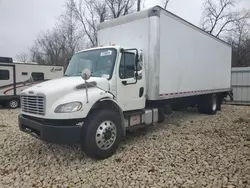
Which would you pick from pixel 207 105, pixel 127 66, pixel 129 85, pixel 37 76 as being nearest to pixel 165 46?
pixel 127 66

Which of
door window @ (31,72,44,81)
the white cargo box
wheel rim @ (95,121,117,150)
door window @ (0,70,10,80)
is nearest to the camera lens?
wheel rim @ (95,121,117,150)

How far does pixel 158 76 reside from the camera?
6.04 meters

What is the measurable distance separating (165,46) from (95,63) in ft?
7.14

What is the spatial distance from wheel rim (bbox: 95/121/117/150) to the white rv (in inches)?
451

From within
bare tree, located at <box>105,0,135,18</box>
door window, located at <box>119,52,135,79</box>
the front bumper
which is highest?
bare tree, located at <box>105,0,135,18</box>

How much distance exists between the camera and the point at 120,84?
5273 millimetres

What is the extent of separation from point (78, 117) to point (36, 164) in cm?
139

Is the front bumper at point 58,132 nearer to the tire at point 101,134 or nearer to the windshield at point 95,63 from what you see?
the tire at point 101,134

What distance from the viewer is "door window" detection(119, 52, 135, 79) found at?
5275 mm

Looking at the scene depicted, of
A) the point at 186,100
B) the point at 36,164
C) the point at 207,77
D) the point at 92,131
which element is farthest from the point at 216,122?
the point at 36,164

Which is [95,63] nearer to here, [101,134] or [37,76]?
[101,134]

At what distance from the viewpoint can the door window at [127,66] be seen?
5275mm

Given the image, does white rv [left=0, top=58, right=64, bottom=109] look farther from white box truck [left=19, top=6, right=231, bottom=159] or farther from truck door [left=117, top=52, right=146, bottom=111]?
truck door [left=117, top=52, right=146, bottom=111]

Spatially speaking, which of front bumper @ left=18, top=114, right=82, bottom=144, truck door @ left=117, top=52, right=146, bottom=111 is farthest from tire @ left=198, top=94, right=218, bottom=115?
front bumper @ left=18, top=114, right=82, bottom=144
